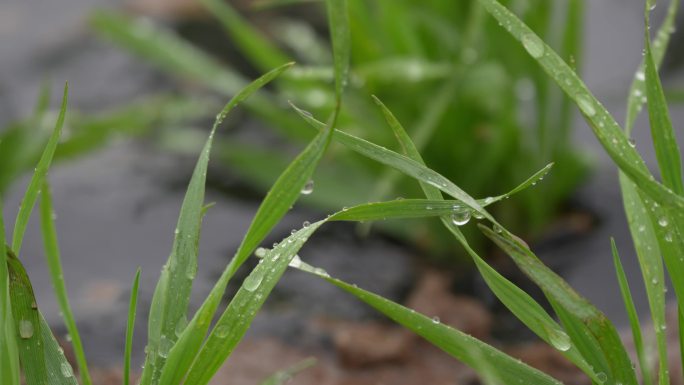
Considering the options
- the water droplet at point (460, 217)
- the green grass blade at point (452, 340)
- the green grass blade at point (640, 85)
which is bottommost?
the green grass blade at point (452, 340)

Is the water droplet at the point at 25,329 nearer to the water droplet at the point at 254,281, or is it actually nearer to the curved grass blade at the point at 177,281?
the curved grass blade at the point at 177,281

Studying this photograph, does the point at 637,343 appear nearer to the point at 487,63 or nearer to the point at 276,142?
the point at 487,63

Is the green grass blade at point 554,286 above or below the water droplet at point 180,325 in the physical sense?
above

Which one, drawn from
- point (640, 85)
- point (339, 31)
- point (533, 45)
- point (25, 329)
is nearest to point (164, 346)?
point (25, 329)

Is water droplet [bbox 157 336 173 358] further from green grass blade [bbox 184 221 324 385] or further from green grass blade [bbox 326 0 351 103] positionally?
green grass blade [bbox 326 0 351 103]

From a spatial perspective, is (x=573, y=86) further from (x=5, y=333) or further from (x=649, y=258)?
(x=5, y=333)

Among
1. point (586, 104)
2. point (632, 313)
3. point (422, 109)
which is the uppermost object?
point (422, 109)

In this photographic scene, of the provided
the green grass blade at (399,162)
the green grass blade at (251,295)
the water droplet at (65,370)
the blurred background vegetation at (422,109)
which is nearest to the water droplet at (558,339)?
the green grass blade at (399,162)

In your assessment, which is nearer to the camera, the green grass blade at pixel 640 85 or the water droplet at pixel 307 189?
the water droplet at pixel 307 189
